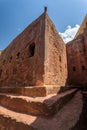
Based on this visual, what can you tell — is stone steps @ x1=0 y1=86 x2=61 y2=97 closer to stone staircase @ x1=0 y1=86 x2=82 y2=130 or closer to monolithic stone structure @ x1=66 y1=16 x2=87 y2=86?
stone staircase @ x1=0 y1=86 x2=82 y2=130

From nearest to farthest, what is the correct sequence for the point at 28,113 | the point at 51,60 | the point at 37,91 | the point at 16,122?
the point at 16,122 → the point at 28,113 → the point at 37,91 → the point at 51,60

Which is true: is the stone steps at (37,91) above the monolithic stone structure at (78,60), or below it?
below

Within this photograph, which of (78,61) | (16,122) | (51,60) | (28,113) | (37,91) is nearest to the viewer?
(16,122)

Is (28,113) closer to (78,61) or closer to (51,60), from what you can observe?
(51,60)

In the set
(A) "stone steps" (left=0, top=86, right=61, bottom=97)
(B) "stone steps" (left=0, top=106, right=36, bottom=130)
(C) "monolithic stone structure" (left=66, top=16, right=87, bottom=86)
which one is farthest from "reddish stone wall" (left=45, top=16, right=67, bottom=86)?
(C) "monolithic stone structure" (left=66, top=16, right=87, bottom=86)

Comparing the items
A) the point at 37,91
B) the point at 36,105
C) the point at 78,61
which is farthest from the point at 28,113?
the point at 78,61

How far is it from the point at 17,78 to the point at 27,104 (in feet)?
11.6

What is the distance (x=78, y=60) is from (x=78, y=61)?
137 millimetres

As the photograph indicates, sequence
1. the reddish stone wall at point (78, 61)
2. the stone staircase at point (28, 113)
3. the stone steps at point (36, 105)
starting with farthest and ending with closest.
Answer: the reddish stone wall at point (78, 61)
the stone steps at point (36, 105)
the stone staircase at point (28, 113)

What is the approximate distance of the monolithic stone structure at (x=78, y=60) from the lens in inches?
461

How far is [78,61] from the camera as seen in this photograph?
41.0 feet

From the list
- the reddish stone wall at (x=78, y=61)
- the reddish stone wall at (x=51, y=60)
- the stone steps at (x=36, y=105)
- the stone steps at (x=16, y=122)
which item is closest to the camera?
the stone steps at (x=16, y=122)

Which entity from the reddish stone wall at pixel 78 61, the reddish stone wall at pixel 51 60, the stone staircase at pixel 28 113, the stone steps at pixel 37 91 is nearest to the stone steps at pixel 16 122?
the stone staircase at pixel 28 113

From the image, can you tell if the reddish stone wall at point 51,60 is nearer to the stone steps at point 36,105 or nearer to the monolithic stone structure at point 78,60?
the stone steps at point 36,105
